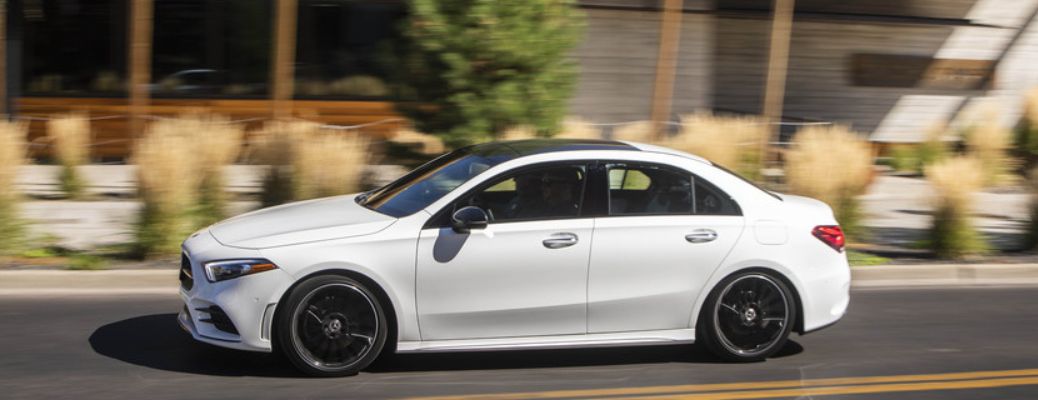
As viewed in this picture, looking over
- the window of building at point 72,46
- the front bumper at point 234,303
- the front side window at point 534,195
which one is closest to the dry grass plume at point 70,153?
the window of building at point 72,46

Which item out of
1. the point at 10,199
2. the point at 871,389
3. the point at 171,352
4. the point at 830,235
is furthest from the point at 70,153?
the point at 871,389

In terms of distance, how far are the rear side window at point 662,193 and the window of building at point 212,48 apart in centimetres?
1219

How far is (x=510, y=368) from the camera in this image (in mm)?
7488

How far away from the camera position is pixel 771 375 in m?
7.57

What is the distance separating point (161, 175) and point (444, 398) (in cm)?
478

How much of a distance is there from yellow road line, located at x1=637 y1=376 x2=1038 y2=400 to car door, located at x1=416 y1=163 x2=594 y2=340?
0.80 meters

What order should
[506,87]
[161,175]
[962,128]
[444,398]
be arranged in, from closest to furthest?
[444,398]
[161,175]
[506,87]
[962,128]

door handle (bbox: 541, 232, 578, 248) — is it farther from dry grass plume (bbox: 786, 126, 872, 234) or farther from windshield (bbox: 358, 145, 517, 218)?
dry grass plume (bbox: 786, 126, 872, 234)

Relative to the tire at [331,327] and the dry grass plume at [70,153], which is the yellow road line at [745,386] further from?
the dry grass plume at [70,153]

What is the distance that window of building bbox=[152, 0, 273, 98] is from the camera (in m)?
18.5

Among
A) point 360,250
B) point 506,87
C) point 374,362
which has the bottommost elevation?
point 374,362

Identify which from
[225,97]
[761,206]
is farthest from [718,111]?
[761,206]

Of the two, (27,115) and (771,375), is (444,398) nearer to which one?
(771,375)

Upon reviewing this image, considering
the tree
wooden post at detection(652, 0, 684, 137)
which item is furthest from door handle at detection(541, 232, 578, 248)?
wooden post at detection(652, 0, 684, 137)
